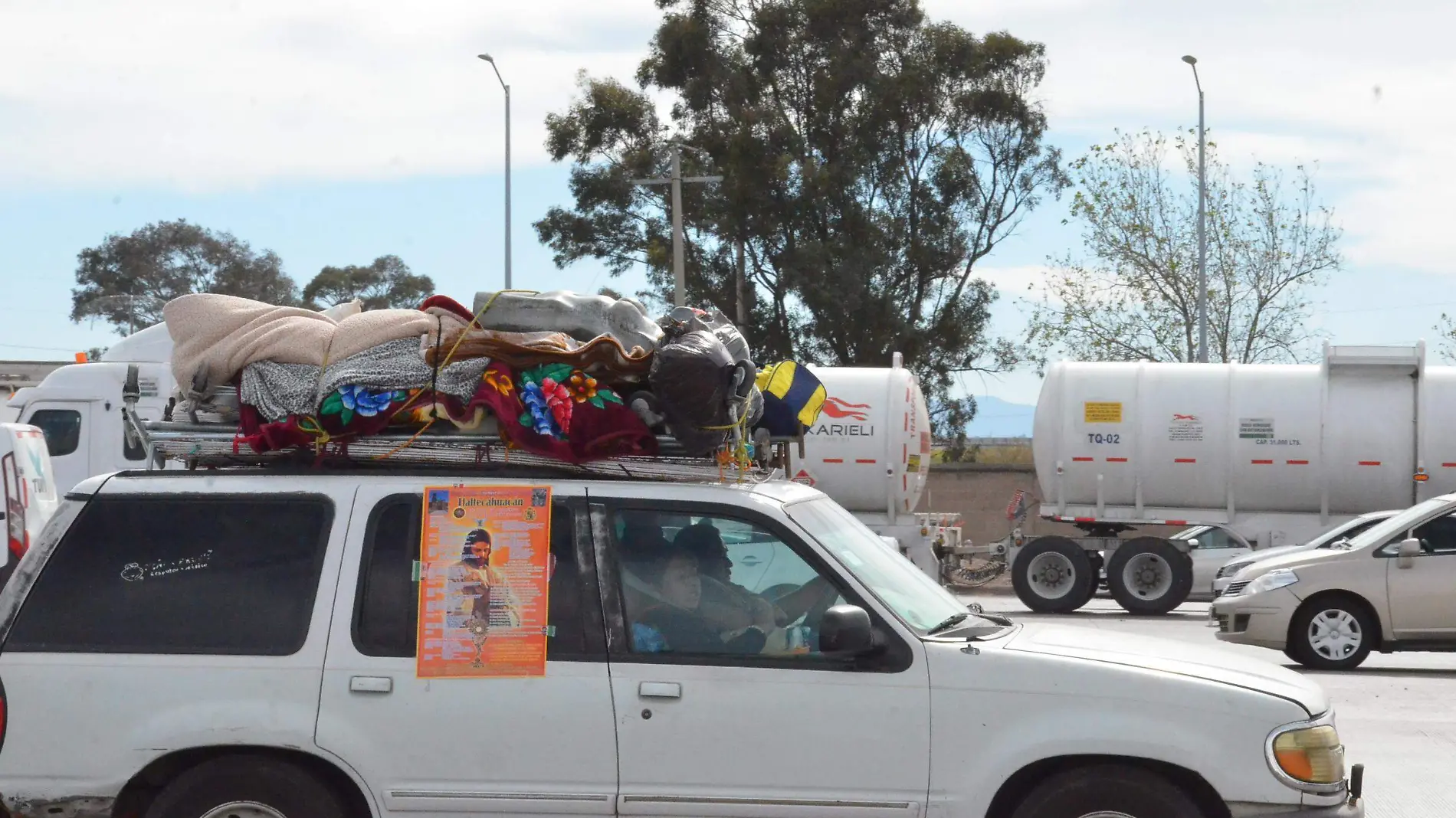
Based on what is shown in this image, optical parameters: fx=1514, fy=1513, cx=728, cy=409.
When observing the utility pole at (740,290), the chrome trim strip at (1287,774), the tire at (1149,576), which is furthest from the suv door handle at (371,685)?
the utility pole at (740,290)

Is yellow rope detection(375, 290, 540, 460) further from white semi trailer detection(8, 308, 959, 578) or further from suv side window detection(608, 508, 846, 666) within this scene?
white semi trailer detection(8, 308, 959, 578)

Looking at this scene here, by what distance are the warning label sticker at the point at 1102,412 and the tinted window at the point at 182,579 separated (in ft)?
59.1

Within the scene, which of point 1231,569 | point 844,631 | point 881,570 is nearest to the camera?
point 844,631

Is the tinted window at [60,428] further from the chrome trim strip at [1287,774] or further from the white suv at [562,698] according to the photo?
the chrome trim strip at [1287,774]

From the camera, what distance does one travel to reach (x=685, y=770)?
4.95 metres

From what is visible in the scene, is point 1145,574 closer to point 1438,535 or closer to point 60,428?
point 1438,535

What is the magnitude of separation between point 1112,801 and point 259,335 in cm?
340

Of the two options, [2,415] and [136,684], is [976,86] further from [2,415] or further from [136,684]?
[136,684]

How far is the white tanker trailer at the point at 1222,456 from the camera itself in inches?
829

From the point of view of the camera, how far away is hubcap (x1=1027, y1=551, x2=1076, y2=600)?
70.7 feet

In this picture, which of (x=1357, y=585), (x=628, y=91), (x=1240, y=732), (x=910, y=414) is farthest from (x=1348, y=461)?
(x=628, y=91)

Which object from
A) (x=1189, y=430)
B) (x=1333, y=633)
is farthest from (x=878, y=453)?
(x=1333, y=633)

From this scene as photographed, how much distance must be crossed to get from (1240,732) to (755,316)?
33168 mm

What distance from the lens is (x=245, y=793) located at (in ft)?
16.6
